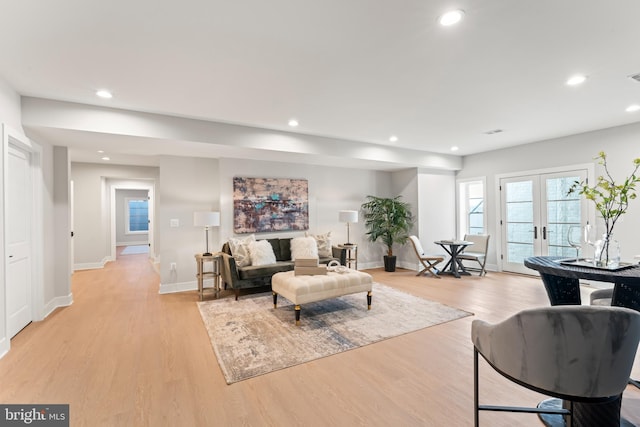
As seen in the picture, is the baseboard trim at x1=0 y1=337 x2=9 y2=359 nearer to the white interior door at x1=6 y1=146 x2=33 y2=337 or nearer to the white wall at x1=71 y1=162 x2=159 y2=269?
the white interior door at x1=6 y1=146 x2=33 y2=337

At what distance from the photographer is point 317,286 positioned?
3.52 m

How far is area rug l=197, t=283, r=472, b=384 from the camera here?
2.67 meters

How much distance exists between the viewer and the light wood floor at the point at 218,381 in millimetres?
1896

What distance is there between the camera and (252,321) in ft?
A: 11.7

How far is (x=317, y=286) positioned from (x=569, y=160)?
5200 mm

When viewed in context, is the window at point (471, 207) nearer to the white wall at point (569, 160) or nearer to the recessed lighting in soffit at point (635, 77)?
the white wall at point (569, 160)

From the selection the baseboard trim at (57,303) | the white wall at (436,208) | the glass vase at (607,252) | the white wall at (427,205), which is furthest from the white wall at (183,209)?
the glass vase at (607,252)

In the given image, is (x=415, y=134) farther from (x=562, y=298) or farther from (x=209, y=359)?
(x=209, y=359)

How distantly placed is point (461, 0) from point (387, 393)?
8.91 ft

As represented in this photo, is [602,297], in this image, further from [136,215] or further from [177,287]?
[136,215]

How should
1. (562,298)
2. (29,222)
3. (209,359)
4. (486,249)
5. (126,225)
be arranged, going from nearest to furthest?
(562,298), (209,359), (29,222), (486,249), (126,225)

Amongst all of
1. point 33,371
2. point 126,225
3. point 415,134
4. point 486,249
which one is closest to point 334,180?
point 415,134

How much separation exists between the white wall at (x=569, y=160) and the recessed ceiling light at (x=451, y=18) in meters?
4.62

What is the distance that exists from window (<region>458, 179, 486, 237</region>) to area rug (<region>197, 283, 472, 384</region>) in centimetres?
335
